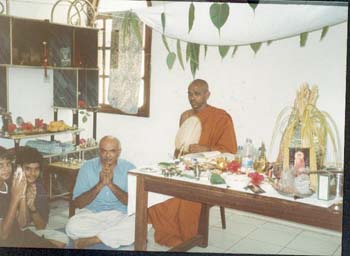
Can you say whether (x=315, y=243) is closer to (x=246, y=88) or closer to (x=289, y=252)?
(x=289, y=252)

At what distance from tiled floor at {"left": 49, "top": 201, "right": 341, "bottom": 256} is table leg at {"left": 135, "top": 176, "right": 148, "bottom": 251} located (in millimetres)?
43

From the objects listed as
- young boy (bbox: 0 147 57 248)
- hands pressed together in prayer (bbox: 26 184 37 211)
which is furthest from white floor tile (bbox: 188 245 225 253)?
hands pressed together in prayer (bbox: 26 184 37 211)

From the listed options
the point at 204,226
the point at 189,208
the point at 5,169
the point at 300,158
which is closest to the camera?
the point at 300,158

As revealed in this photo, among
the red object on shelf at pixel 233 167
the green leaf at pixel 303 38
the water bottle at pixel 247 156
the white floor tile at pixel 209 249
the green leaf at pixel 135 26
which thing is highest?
the green leaf at pixel 135 26

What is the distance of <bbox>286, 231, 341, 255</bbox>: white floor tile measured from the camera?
7.67ft

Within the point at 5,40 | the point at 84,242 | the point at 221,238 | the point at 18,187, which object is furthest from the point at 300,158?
the point at 5,40

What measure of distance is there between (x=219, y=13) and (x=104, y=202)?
3.95 ft

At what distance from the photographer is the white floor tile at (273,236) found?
2416mm

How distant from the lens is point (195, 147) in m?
2.53

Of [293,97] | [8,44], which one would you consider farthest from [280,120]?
[8,44]

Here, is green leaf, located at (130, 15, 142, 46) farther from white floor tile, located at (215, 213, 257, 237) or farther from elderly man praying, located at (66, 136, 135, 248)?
white floor tile, located at (215, 213, 257, 237)

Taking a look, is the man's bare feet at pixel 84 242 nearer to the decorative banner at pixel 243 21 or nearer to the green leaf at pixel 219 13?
the decorative banner at pixel 243 21

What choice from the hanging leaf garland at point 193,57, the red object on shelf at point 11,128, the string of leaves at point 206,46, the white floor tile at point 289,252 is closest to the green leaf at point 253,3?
the string of leaves at point 206,46

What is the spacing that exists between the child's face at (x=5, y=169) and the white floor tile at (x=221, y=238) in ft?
3.83
